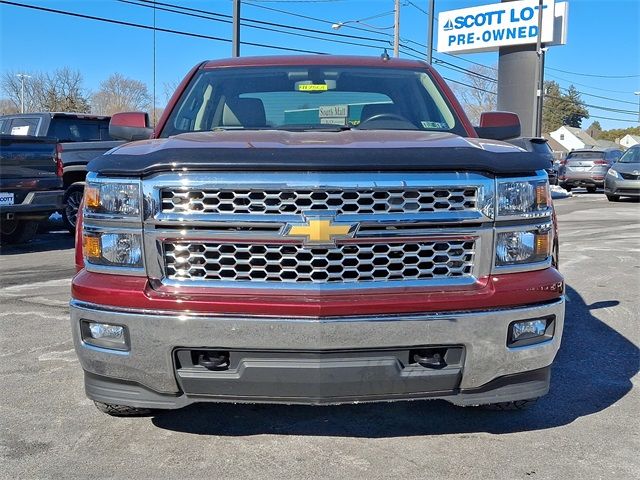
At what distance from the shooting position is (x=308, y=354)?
8.44 feet

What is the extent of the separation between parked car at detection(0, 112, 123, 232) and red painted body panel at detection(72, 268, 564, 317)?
7.66 m

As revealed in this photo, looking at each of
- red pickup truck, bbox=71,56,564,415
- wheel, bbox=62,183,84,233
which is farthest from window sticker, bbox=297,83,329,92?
wheel, bbox=62,183,84,233

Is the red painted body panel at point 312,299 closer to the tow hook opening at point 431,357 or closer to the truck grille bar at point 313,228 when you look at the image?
the truck grille bar at point 313,228


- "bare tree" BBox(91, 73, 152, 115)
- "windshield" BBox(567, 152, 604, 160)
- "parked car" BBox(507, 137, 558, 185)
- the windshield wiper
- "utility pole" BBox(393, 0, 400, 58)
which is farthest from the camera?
"bare tree" BBox(91, 73, 152, 115)

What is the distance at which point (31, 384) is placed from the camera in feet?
12.8

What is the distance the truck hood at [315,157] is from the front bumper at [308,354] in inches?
22.9

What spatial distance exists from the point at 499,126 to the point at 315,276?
2.14m

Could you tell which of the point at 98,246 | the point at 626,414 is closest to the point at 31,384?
the point at 98,246

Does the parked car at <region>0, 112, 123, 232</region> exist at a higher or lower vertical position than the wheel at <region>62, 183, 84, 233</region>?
higher

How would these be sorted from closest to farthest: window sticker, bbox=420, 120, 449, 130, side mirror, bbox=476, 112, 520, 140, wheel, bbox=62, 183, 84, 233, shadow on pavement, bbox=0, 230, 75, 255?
window sticker, bbox=420, 120, 449, 130, side mirror, bbox=476, 112, 520, 140, shadow on pavement, bbox=0, 230, 75, 255, wheel, bbox=62, 183, 84, 233

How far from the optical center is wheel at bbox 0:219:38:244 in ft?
33.2

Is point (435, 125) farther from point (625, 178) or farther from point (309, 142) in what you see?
point (625, 178)

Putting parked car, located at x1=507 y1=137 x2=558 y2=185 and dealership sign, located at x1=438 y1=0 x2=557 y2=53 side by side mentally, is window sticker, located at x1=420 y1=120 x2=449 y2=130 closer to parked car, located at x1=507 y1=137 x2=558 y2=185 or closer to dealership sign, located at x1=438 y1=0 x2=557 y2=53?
parked car, located at x1=507 y1=137 x2=558 y2=185

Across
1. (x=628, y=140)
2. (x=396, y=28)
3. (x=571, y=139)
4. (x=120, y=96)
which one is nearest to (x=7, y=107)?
(x=120, y=96)
